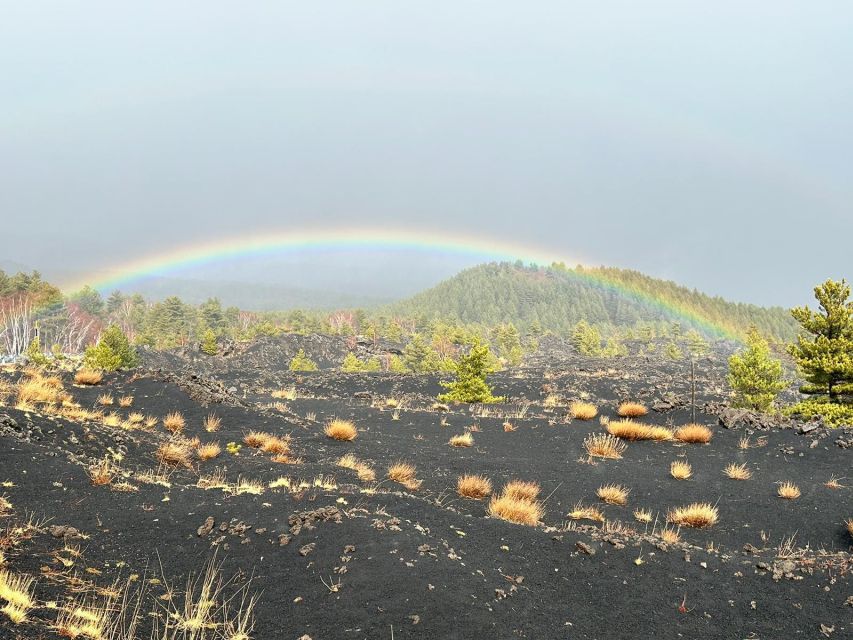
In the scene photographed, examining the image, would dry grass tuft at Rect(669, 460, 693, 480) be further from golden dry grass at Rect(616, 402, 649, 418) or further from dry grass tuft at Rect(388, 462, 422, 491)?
dry grass tuft at Rect(388, 462, 422, 491)

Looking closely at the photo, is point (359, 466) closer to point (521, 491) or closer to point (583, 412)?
point (521, 491)

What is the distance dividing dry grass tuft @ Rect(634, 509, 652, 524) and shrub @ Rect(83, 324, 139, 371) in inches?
816

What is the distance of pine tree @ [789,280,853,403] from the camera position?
1700cm

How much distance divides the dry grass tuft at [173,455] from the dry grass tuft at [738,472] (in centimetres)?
1303

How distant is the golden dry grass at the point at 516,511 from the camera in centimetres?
854

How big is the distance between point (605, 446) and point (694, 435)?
10.6 feet

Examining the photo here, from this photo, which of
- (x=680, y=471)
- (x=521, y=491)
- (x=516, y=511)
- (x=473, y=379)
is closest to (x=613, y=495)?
(x=521, y=491)

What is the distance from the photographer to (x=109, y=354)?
23562 mm

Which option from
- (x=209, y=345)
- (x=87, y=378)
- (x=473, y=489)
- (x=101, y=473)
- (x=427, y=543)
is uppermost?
(x=101, y=473)

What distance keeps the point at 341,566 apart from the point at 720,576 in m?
5.52

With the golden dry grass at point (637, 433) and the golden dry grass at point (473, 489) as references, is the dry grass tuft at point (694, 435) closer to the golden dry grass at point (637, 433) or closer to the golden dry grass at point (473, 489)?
the golden dry grass at point (637, 433)

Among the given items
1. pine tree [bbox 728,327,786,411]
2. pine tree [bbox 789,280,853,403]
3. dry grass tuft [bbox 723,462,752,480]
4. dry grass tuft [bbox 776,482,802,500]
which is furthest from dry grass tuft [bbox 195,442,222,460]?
pine tree [bbox 728,327,786,411]

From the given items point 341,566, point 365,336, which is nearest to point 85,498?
point 341,566

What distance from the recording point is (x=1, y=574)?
456 centimetres
